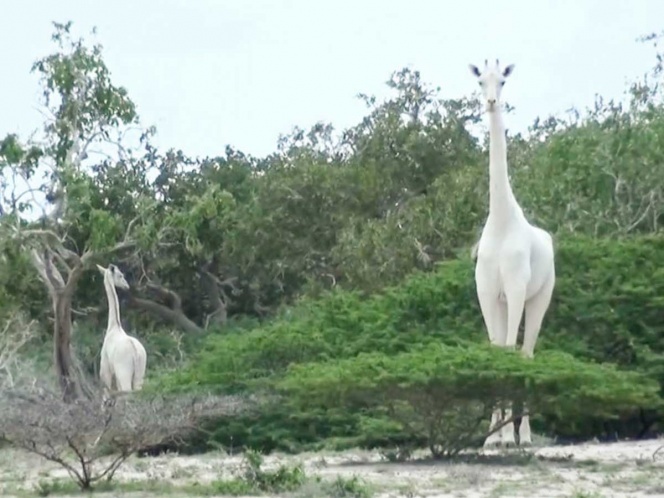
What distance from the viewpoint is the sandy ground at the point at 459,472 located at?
36.3 ft

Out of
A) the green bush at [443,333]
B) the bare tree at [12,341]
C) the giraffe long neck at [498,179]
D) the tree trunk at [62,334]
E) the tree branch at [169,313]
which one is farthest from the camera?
the tree branch at [169,313]

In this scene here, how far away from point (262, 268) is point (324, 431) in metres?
19.5

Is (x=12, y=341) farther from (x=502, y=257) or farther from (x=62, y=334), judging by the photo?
(x=502, y=257)

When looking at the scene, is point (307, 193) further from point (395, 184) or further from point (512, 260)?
point (512, 260)

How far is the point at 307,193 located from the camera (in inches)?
1353

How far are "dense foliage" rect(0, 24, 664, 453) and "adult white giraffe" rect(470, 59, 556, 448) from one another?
2.09 feet

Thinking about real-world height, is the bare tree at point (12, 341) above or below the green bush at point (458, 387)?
above

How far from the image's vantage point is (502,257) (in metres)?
15.2

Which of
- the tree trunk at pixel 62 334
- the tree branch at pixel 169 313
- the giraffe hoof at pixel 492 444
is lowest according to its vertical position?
the giraffe hoof at pixel 492 444

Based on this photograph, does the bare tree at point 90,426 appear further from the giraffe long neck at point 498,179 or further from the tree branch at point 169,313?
the tree branch at point 169,313

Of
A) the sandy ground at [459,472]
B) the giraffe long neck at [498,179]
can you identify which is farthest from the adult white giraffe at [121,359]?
the giraffe long neck at [498,179]

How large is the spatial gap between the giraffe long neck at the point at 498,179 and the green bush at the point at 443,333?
1.95m

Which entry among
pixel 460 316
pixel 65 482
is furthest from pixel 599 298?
pixel 65 482

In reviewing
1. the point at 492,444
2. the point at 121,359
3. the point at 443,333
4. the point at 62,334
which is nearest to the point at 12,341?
the point at 62,334
